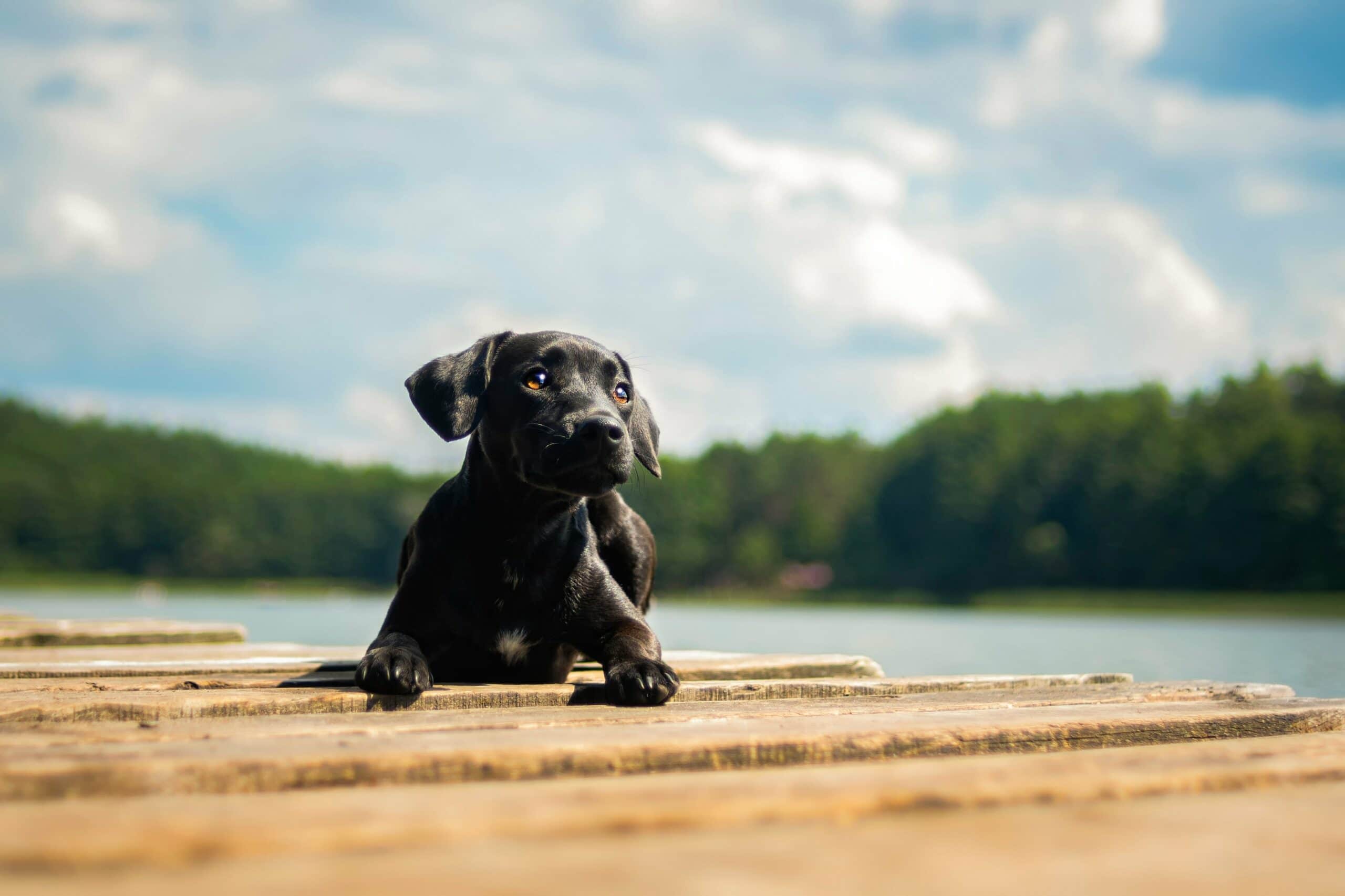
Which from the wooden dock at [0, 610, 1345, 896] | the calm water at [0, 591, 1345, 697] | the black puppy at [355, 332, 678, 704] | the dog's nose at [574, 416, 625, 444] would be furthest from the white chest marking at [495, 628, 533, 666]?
the calm water at [0, 591, 1345, 697]

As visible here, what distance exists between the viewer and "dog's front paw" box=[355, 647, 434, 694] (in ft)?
10.6

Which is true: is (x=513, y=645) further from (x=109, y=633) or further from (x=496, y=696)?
(x=109, y=633)

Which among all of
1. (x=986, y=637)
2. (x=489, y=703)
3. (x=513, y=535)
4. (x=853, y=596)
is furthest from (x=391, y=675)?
(x=853, y=596)

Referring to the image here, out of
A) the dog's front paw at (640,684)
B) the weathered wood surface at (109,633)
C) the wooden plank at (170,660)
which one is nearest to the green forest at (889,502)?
the weathered wood surface at (109,633)

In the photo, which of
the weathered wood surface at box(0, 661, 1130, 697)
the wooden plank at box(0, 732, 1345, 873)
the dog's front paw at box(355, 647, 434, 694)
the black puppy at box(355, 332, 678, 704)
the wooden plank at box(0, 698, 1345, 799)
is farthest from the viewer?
the black puppy at box(355, 332, 678, 704)

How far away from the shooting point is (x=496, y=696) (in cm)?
330

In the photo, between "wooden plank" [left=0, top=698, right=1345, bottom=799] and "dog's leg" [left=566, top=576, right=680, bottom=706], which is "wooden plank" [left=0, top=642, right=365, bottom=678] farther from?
"wooden plank" [left=0, top=698, right=1345, bottom=799]

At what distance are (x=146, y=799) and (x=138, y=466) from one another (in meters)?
132

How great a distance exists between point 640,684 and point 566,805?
5.88ft

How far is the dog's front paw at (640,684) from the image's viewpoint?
3.28 m

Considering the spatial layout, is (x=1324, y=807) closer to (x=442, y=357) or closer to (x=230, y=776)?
(x=230, y=776)

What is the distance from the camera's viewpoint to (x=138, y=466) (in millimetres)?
122062

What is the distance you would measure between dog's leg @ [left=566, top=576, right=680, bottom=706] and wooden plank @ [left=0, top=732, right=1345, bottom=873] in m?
1.28

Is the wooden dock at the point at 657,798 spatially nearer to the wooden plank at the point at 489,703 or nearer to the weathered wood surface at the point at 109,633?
the wooden plank at the point at 489,703
